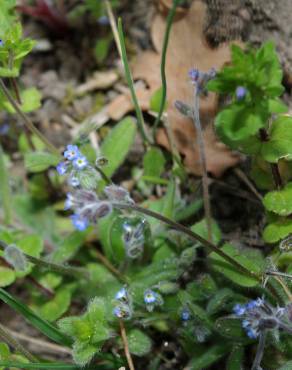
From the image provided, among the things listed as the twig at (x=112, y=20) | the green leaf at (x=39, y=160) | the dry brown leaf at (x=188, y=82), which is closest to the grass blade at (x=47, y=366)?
the green leaf at (x=39, y=160)

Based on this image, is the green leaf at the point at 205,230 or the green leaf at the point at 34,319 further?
the green leaf at the point at 205,230

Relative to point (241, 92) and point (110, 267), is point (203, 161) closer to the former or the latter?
point (241, 92)

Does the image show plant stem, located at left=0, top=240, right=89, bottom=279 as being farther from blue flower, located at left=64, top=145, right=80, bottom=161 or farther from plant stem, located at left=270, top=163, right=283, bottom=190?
plant stem, located at left=270, top=163, right=283, bottom=190

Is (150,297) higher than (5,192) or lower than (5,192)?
lower

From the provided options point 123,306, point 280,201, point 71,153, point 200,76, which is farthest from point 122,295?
point 200,76

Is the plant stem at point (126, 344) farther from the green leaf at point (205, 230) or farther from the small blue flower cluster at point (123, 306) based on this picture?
the green leaf at point (205, 230)

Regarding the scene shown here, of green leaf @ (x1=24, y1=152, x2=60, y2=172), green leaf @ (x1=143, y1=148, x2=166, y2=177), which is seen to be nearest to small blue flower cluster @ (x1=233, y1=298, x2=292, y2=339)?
green leaf @ (x1=143, y1=148, x2=166, y2=177)
